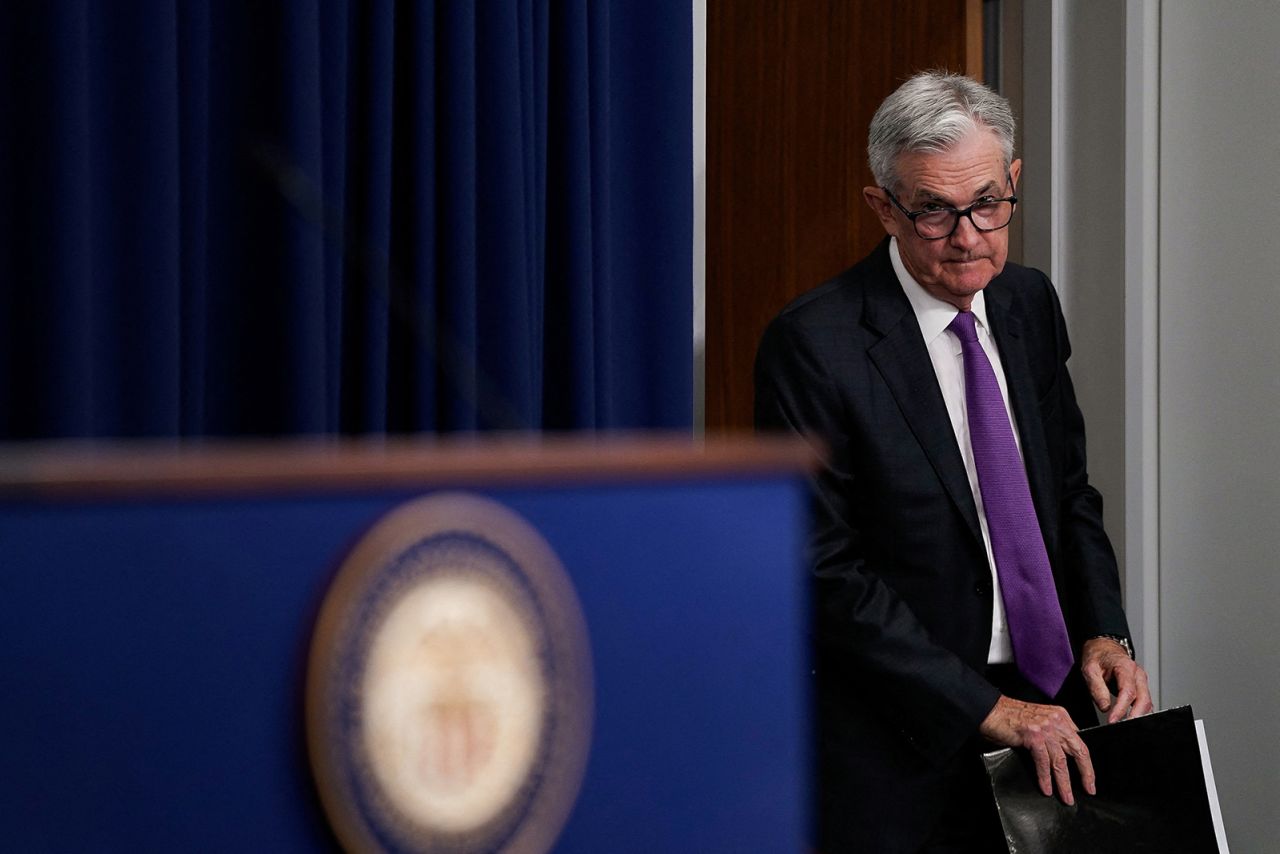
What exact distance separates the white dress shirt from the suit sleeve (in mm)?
119

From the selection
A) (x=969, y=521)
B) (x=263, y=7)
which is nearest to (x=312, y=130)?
(x=263, y=7)

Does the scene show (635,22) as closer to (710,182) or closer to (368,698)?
(710,182)

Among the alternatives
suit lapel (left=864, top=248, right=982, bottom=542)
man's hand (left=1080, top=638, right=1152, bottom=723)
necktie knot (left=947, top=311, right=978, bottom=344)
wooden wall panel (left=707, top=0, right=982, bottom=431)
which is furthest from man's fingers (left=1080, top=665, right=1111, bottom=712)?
wooden wall panel (left=707, top=0, right=982, bottom=431)

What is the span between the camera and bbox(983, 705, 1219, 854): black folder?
1347 millimetres

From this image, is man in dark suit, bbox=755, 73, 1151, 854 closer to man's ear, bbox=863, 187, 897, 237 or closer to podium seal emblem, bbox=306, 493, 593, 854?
man's ear, bbox=863, 187, 897, 237

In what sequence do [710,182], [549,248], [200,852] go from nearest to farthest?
[200,852], [549,248], [710,182]

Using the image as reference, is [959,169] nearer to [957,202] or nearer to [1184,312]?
[957,202]

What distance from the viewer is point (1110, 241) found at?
2.29 metres

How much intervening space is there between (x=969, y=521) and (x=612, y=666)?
1.02 metres

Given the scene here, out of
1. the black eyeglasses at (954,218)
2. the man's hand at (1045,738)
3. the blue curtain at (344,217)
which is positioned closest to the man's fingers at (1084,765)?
the man's hand at (1045,738)

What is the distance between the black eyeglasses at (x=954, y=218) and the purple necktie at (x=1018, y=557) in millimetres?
195

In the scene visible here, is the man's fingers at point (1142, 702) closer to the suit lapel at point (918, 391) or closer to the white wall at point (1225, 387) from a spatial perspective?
the suit lapel at point (918, 391)

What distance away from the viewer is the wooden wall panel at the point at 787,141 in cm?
221

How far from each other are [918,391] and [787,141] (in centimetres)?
91
